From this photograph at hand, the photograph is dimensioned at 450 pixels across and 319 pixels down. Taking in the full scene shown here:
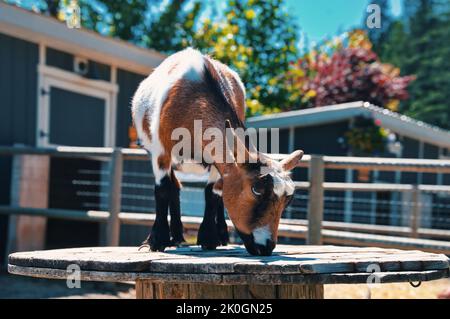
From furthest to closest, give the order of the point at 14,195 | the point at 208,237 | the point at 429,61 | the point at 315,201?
the point at 429,61, the point at 14,195, the point at 315,201, the point at 208,237

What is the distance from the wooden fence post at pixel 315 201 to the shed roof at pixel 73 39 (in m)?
3.98

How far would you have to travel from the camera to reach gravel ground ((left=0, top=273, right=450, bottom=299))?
6.57m

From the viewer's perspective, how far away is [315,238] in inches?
237

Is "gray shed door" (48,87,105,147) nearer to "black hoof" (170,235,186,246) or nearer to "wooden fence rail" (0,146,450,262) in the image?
"wooden fence rail" (0,146,450,262)

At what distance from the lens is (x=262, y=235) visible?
3.25 metres

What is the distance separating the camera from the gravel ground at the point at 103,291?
657cm

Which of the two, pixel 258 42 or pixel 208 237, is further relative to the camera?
pixel 258 42

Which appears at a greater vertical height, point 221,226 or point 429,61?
point 429,61

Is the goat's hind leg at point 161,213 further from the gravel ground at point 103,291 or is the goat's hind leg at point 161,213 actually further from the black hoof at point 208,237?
the gravel ground at point 103,291

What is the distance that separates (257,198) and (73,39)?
5.98 meters

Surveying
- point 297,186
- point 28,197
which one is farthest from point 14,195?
point 297,186

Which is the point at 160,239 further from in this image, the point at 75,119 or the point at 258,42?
the point at 258,42

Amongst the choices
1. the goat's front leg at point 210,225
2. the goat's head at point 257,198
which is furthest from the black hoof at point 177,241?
the goat's head at point 257,198

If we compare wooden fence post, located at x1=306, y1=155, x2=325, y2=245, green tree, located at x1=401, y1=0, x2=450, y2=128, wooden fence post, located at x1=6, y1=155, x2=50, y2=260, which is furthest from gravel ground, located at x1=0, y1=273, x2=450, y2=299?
green tree, located at x1=401, y1=0, x2=450, y2=128
